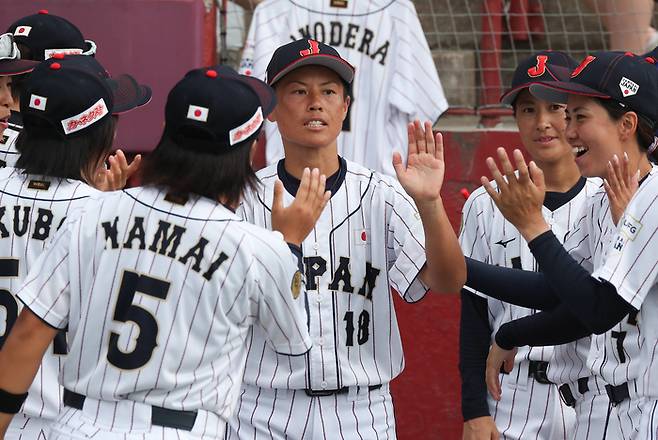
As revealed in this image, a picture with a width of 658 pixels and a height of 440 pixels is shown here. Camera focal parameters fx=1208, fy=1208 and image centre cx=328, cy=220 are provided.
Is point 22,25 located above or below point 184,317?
above

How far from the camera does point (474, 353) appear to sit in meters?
4.64

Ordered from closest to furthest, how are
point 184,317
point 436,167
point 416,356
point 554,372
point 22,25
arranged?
point 184,317 → point 436,167 → point 554,372 → point 22,25 → point 416,356

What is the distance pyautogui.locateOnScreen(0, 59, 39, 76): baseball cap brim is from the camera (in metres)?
4.47

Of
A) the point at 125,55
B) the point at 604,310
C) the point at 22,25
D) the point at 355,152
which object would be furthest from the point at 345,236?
the point at 125,55

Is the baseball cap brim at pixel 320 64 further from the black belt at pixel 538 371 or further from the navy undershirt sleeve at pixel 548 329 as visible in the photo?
the black belt at pixel 538 371

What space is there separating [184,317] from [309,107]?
4.21ft

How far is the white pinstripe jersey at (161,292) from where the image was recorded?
300 cm

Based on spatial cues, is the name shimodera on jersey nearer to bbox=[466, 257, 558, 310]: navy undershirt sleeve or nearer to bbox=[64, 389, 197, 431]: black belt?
bbox=[64, 389, 197, 431]: black belt

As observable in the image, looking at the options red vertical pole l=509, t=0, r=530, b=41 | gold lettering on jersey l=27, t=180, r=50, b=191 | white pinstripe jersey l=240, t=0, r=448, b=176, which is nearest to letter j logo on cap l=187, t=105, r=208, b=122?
gold lettering on jersey l=27, t=180, r=50, b=191

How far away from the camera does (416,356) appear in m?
6.27

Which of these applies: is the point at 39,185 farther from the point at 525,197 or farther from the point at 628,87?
the point at 628,87

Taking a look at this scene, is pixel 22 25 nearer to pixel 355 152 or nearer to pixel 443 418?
pixel 355 152

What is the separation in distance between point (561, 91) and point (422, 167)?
70 centimetres

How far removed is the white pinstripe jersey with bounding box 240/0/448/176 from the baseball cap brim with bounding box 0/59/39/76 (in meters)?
1.92
